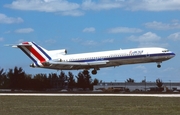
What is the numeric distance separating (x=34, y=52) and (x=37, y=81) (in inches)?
1378

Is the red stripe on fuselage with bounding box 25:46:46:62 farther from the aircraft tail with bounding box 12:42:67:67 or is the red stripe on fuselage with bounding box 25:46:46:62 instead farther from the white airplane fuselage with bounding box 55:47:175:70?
the white airplane fuselage with bounding box 55:47:175:70

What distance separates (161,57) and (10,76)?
56.4 meters

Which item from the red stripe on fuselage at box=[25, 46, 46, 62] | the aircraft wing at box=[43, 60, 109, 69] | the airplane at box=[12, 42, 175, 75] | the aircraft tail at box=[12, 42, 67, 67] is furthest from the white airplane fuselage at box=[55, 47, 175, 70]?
the red stripe on fuselage at box=[25, 46, 46, 62]

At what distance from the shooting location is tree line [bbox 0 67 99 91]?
4668 inches

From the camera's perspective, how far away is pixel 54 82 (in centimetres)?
14262

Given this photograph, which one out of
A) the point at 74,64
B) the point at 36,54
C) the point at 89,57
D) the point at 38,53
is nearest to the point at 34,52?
the point at 36,54

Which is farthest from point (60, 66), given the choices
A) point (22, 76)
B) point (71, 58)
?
point (22, 76)

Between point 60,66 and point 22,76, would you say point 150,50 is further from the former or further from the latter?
point 22,76

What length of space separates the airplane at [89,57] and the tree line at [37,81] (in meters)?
18.7

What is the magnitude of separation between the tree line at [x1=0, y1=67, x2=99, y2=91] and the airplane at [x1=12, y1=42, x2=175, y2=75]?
61.2 ft

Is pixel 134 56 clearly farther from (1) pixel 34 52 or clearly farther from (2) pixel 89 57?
(1) pixel 34 52

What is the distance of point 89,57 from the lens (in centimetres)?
8412
